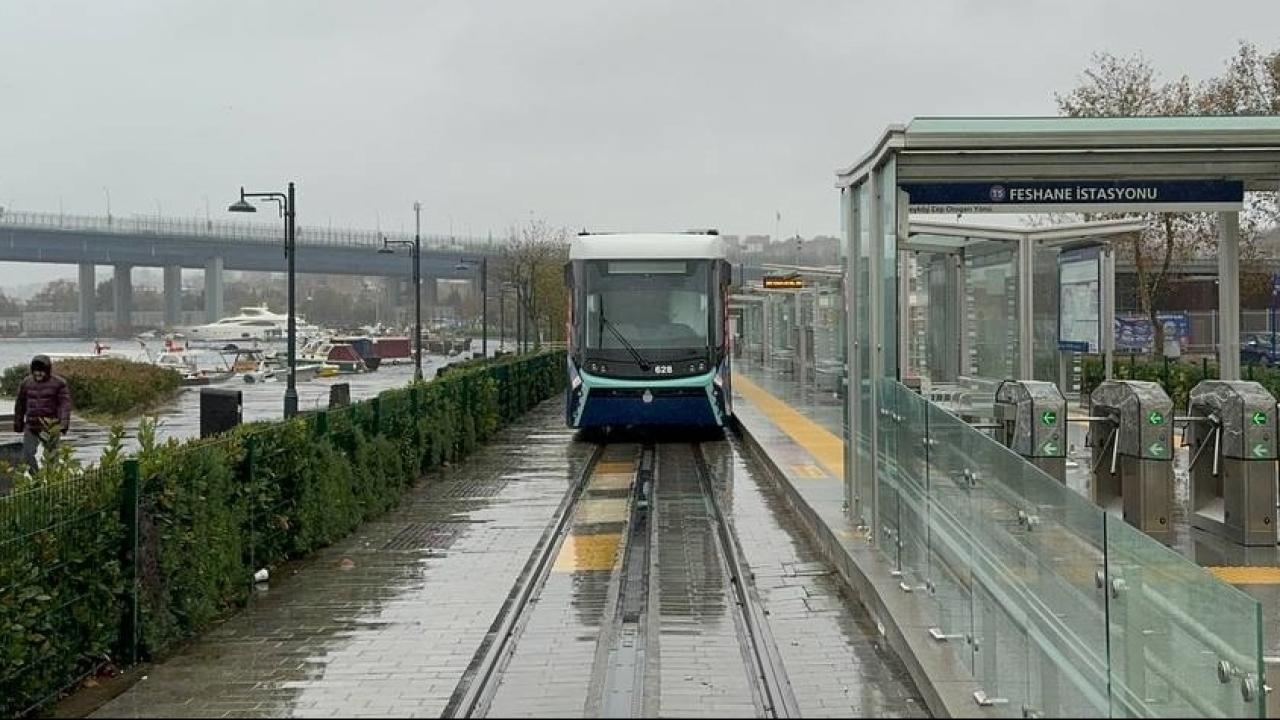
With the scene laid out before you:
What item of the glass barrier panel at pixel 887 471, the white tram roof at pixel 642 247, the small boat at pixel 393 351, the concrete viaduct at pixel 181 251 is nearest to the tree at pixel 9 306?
the concrete viaduct at pixel 181 251

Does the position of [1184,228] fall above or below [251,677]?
above

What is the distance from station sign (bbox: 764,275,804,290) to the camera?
3634 centimetres

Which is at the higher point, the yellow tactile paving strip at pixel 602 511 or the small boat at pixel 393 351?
the small boat at pixel 393 351

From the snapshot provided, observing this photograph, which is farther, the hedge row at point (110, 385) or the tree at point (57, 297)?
the tree at point (57, 297)

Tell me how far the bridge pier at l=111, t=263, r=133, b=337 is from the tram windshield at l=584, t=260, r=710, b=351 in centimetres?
7097

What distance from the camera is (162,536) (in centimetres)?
855

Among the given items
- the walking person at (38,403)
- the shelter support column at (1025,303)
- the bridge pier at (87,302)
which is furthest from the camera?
the bridge pier at (87,302)

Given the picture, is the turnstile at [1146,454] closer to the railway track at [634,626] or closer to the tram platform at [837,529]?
the tram platform at [837,529]

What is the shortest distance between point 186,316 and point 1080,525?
157205 mm

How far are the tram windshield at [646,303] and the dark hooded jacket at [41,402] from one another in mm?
8377

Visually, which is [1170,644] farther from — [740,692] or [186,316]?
[186,316]

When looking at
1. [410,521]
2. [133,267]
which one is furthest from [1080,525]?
[133,267]

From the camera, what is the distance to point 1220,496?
40.1ft

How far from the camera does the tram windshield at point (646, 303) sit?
22.0 m
